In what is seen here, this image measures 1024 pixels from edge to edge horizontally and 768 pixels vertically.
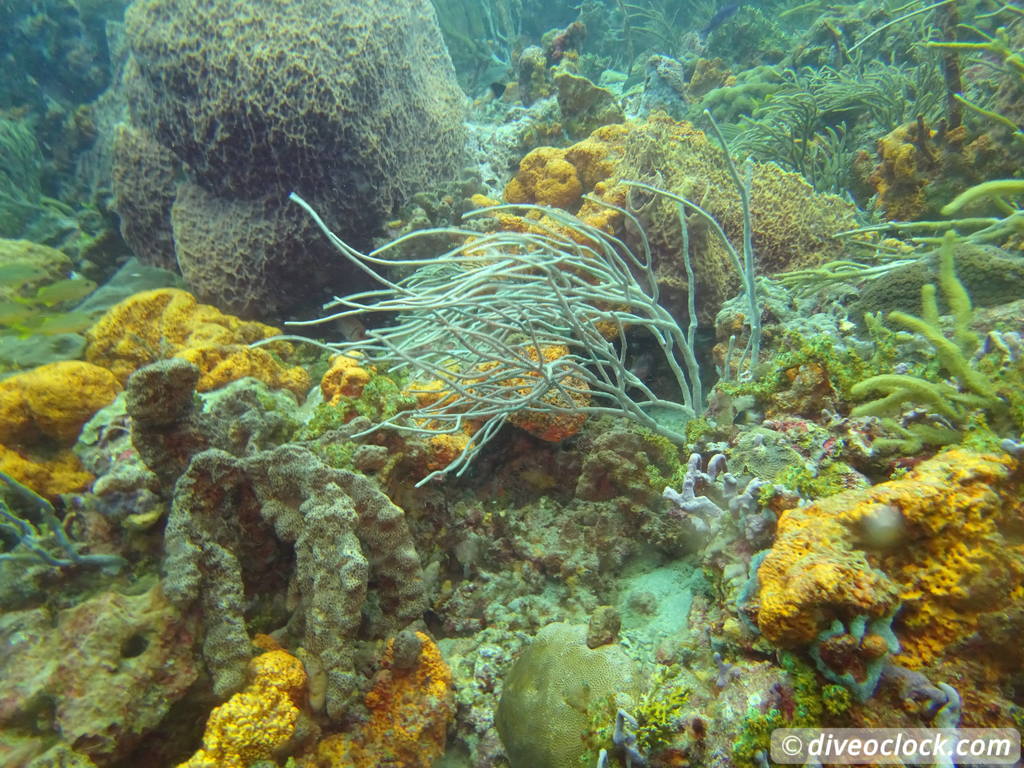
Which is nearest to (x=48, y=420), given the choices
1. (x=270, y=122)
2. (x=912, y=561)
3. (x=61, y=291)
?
(x=61, y=291)

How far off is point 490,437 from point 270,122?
400cm

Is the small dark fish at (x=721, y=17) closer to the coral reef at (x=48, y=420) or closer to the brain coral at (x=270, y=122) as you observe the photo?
the brain coral at (x=270, y=122)

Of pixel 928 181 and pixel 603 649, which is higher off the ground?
pixel 928 181

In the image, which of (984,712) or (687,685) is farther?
(687,685)

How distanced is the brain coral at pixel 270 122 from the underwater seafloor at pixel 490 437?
0.11ft

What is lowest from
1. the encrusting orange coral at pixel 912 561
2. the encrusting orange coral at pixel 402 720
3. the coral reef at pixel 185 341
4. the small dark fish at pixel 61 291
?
the encrusting orange coral at pixel 402 720

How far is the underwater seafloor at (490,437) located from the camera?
153 centimetres

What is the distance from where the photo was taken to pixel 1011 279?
2.60m

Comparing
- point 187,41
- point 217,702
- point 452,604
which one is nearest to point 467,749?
point 452,604

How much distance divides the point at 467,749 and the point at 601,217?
149 inches

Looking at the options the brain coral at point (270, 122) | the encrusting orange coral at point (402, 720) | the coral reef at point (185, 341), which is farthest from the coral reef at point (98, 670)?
the brain coral at point (270, 122)

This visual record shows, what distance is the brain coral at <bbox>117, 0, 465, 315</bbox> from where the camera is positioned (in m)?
4.65

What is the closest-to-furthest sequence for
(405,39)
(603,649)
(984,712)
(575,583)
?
(984,712)
(603,649)
(575,583)
(405,39)

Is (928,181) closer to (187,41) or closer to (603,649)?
(603,649)
